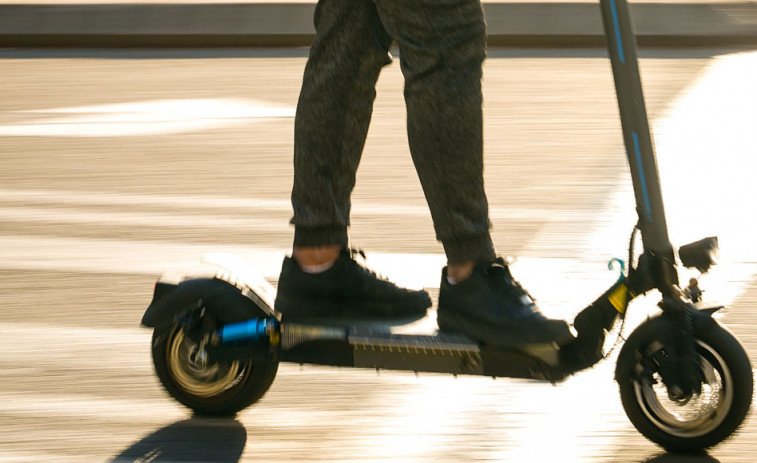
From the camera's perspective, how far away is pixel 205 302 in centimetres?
344

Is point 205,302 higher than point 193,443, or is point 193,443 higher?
point 205,302

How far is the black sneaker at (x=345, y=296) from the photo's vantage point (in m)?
3.43

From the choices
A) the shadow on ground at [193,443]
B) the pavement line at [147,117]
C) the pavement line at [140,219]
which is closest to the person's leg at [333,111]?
the shadow on ground at [193,443]

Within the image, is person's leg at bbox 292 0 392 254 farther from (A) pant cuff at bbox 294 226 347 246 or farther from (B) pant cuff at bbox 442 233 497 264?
(B) pant cuff at bbox 442 233 497 264

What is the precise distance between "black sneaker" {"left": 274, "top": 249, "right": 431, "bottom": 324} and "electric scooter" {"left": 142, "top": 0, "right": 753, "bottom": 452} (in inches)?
2.3

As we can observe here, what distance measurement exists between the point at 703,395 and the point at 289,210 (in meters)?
3.16

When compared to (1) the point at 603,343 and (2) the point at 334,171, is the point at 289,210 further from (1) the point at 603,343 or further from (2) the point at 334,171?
(1) the point at 603,343

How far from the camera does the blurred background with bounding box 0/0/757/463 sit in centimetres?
349

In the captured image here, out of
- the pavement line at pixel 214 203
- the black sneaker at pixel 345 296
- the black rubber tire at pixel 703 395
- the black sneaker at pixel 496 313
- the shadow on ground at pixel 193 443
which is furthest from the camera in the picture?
the pavement line at pixel 214 203

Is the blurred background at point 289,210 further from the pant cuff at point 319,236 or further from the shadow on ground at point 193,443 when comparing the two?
the pant cuff at point 319,236

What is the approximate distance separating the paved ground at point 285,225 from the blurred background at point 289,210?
1 cm

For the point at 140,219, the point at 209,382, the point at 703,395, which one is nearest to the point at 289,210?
the point at 140,219

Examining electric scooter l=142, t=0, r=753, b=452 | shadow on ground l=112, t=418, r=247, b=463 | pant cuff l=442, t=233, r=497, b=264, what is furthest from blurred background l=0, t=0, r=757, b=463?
pant cuff l=442, t=233, r=497, b=264

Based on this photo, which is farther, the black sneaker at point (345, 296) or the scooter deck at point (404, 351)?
the black sneaker at point (345, 296)
